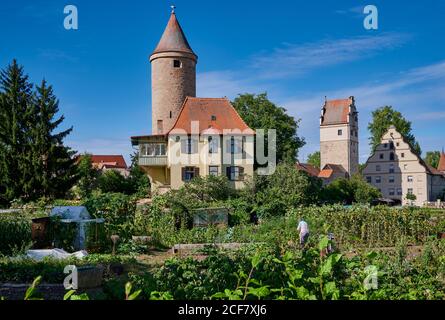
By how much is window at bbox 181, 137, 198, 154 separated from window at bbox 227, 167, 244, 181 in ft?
10.4

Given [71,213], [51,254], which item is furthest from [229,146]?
[51,254]

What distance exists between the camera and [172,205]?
81.5 feet

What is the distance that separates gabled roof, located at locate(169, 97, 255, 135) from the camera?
4247cm

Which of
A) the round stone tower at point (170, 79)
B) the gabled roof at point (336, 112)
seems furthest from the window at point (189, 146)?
the gabled roof at point (336, 112)

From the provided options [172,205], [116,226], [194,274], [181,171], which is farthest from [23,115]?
[194,274]

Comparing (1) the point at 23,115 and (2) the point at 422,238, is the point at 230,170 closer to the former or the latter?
(1) the point at 23,115

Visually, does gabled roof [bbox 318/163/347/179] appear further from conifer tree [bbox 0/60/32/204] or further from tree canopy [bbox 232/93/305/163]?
conifer tree [bbox 0/60/32/204]

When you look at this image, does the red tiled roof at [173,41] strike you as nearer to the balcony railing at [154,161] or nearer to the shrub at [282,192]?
the balcony railing at [154,161]

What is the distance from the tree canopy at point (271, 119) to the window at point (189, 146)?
9038mm

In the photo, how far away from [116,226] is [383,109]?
210ft

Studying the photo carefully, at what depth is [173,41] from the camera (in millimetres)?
49000

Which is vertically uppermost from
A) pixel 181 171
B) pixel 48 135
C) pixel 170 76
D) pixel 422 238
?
pixel 170 76

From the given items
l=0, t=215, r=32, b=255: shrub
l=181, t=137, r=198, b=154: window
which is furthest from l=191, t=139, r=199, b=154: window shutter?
l=0, t=215, r=32, b=255: shrub

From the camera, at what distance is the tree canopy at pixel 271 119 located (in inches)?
1951
